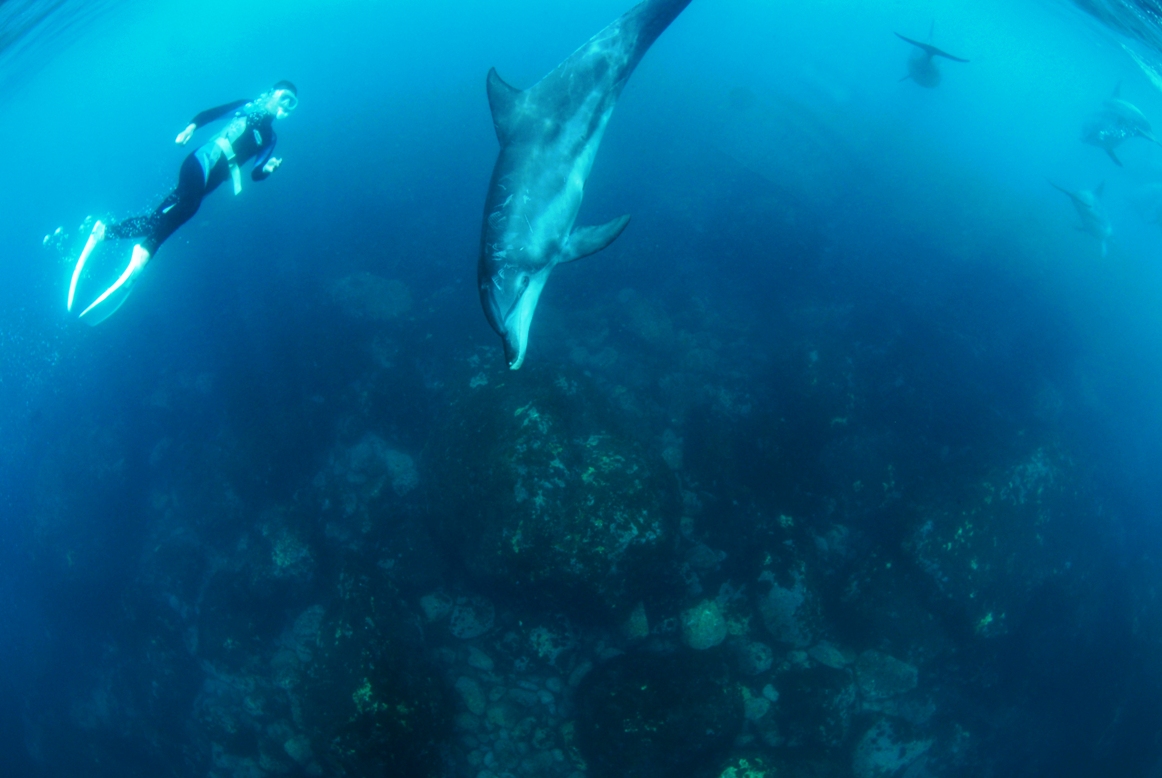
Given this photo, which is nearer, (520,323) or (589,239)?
(520,323)

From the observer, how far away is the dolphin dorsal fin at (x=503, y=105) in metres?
5.55

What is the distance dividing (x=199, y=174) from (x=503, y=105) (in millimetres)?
7625

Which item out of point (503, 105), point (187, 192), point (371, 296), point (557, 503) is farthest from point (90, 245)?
point (557, 503)

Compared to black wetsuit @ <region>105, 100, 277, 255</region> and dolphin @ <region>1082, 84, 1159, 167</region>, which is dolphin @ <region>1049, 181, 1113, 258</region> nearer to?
dolphin @ <region>1082, 84, 1159, 167</region>

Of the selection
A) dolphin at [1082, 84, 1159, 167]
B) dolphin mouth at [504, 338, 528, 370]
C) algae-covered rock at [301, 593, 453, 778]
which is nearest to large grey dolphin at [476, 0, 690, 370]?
dolphin mouth at [504, 338, 528, 370]

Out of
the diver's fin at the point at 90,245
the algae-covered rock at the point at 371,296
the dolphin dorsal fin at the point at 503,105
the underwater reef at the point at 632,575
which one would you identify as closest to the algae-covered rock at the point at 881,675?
the underwater reef at the point at 632,575

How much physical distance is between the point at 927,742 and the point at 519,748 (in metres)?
7.70

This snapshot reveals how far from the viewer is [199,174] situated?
379 inches

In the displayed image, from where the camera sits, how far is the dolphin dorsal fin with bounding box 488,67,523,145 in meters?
5.55

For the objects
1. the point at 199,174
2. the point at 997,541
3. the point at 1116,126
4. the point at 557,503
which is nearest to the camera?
the point at 557,503

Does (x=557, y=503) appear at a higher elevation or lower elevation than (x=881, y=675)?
higher

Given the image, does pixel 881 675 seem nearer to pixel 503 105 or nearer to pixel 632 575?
pixel 632 575

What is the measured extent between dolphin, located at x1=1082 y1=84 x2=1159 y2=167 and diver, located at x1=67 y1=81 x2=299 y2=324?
29.3m

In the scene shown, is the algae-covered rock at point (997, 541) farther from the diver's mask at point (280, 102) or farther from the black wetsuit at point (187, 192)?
the diver's mask at point (280, 102)
